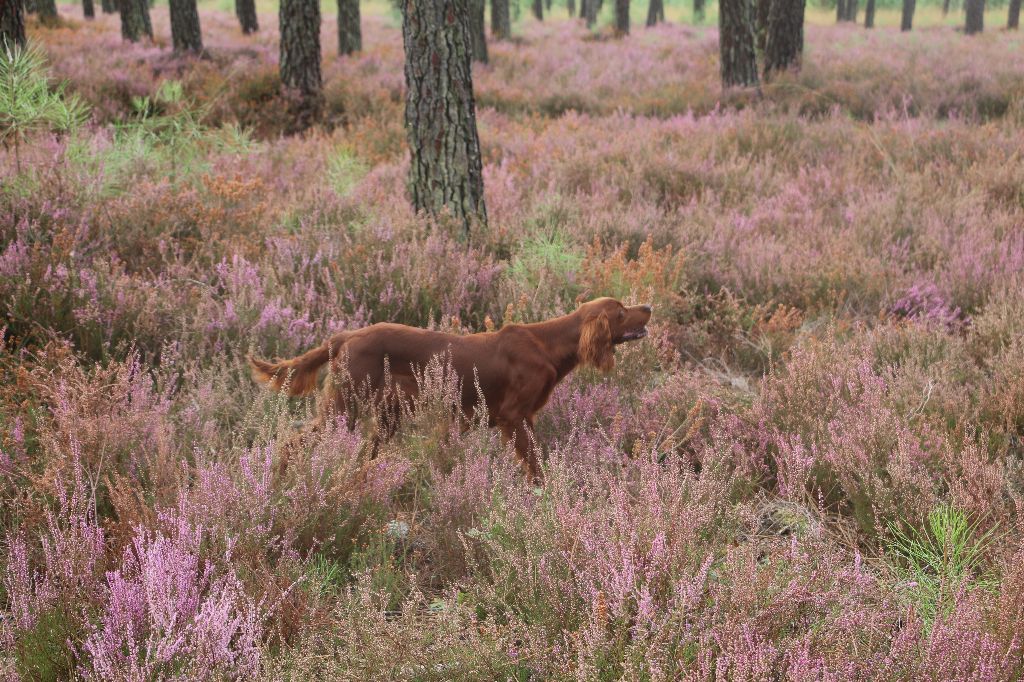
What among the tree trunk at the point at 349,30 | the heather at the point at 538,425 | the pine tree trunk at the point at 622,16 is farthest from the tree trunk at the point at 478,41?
the pine tree trunk at the point at 622,16

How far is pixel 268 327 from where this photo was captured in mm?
4262

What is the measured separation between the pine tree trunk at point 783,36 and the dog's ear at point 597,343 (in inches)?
463

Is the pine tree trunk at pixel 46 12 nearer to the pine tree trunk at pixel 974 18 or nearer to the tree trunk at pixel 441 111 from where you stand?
the tree trunk at pixel 441 111

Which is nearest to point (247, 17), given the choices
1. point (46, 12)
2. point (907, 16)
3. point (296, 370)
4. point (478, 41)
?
point (46, 12)

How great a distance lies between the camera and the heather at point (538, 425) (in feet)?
6.30

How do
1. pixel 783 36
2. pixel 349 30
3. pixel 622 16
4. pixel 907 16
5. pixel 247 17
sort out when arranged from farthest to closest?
pixel 907 16 → pixel 622 16 → pixel 247 17 → pixel 349 30 → pixel 783 36

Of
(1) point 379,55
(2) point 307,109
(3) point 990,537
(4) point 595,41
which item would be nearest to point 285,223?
(3) point 990,537

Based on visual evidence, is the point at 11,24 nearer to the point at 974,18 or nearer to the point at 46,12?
the point at 46,12

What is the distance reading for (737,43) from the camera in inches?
468

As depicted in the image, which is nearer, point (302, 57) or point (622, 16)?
point (302, 57)

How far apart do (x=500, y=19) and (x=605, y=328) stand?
69.1 ft

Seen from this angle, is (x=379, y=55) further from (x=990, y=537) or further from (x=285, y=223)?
(x=990, y=537)

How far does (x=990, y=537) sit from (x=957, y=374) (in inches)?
56.0

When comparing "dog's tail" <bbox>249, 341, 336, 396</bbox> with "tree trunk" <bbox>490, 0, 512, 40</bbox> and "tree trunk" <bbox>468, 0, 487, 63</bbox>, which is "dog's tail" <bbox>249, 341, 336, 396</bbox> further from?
"tree trunk" <bbox>490, 0, 512, 40</bbox>
